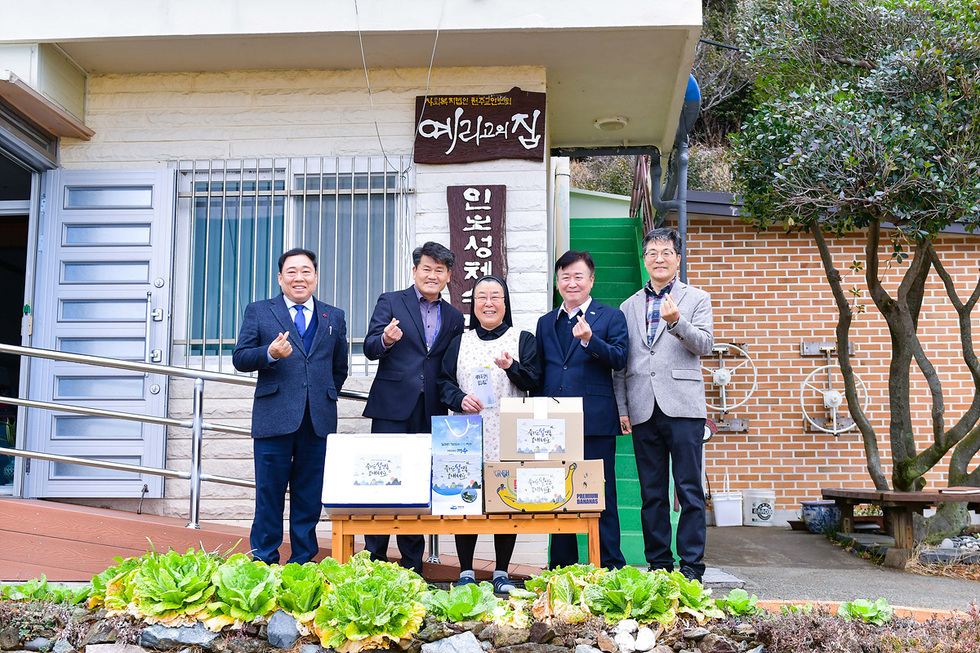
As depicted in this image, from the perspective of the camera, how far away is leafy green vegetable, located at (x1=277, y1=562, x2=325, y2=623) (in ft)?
11.4

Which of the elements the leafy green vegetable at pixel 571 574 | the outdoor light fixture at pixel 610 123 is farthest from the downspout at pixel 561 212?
the leafy green vegetable at pixel 571 574

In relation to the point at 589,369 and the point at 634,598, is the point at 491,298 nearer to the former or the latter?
the point at 589,369

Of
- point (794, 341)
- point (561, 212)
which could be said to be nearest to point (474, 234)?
point (561, 212)

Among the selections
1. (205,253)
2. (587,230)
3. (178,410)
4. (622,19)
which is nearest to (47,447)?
(178,410)

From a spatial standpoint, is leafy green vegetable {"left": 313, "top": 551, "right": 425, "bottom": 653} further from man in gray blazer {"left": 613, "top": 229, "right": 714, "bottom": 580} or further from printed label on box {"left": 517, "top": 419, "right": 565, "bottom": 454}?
man in gray blazer {"left": 613, "top": 229, "right": 714, "bottom": 580}

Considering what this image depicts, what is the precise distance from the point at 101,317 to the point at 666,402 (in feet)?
12.3

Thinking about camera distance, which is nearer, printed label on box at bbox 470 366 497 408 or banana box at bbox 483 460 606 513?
banana box at bbox 483 460 606 513

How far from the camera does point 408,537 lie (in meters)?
4.43

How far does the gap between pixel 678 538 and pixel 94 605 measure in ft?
8.46

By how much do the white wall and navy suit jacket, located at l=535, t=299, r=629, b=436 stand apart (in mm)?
1516

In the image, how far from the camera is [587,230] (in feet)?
29.5

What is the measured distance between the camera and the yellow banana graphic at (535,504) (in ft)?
13.0

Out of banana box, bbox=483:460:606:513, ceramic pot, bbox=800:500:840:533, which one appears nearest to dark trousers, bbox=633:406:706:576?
banana box, bbox=483:460:606:513

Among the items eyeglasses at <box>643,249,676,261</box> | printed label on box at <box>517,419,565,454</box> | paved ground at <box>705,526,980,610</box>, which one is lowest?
paved ground at <box>705,526,980,610</box>
